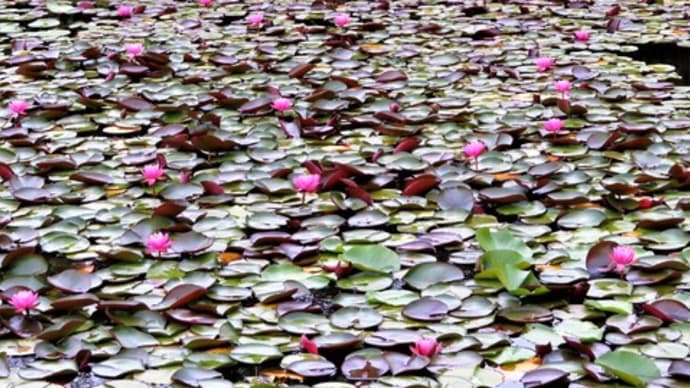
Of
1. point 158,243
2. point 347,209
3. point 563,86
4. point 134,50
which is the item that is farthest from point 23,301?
point 134,50

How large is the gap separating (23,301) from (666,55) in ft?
10.6

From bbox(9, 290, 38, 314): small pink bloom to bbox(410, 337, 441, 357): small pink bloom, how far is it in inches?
32.5

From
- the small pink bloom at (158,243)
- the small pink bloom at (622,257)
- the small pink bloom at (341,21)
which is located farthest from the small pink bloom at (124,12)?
the small pink bloom at (622,257)

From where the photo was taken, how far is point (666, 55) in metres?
4.75

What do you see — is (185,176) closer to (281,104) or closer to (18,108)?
(281,104)

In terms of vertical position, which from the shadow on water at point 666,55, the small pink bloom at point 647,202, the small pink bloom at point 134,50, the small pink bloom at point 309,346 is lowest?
the shadow on water at point 666,55

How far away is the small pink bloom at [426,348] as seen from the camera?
222cm

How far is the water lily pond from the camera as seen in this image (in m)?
2.27

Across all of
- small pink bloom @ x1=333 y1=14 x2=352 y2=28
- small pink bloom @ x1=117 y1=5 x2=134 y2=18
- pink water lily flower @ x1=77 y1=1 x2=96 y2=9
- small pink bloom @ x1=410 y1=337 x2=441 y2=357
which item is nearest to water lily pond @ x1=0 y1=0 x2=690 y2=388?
small pink bloom @ x1=410 y1=337 x2=441 y2=357

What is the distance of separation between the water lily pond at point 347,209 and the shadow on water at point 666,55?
2 cm

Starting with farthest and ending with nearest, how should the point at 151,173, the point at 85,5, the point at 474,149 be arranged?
1. the point at 85,5
2. the point at 474,149
3. the point at 151,173

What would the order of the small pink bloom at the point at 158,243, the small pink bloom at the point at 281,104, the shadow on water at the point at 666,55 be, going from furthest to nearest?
the shadow on water at the point at 666,55, the small pink bloom at the point at 281,104, the small pink bloom at the point at 158,243

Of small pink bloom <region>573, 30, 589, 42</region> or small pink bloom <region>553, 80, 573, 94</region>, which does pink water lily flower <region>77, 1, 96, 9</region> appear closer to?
small pink bloom <region>573, 30, 589, 42</region>

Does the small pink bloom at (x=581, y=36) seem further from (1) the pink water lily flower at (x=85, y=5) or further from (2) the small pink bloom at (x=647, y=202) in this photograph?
(1) the pink water lily flower at (x=85, y=5)
